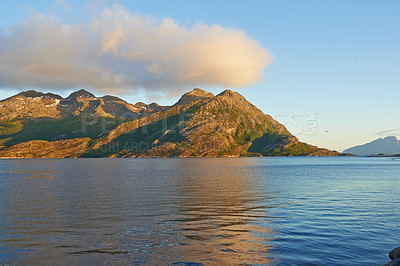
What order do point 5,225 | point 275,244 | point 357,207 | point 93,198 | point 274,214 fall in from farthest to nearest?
point 93,198 < point 357,207 < point 274,214 < point 5,225 < point 275,244

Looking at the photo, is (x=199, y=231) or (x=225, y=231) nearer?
(x=225, y=231)

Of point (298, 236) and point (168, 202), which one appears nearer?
point (298, 236)

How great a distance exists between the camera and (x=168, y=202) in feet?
175

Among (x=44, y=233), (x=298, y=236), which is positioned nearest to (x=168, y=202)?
(x=44, y=233)

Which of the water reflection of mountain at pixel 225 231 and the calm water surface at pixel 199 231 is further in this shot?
the water reflection of mountain at pixel 225 231

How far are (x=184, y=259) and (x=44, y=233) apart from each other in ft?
60.5

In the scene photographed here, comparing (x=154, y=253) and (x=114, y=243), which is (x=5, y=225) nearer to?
(x=114, y=243)

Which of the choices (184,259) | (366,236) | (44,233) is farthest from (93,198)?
(366,236)

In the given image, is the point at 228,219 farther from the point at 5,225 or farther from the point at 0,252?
the point at 5,225

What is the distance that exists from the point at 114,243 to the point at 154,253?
5.29m

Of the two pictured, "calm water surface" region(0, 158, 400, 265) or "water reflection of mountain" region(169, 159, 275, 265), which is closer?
"calm water surface" region(0, 158, 400, 265)

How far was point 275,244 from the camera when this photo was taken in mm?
27328

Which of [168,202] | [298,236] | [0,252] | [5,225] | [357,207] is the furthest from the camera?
[168,202]

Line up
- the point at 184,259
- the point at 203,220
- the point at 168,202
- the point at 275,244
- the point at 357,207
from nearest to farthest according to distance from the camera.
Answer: the point at 184,259, the point at 275,244, the point at 203,220, the point at 357,207, the point at 168,202
